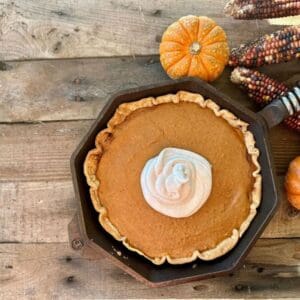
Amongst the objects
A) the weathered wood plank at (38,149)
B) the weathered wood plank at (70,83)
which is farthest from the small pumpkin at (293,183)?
the weathered wood plank at (38,149)

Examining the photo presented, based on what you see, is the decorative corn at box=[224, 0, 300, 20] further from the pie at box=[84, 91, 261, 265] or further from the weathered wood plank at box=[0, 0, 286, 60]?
the pie at box=[84, 91, 261, 265]

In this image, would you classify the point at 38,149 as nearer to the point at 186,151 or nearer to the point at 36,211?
the point at 36,211

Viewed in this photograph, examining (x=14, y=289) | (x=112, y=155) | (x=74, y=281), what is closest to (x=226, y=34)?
(x=112, y=155)

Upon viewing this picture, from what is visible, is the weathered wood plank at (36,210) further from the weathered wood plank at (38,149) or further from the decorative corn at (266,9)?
the decorative corn at (266,9)

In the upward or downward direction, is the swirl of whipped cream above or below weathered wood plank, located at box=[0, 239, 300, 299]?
above

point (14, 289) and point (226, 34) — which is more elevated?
point (226, 34)

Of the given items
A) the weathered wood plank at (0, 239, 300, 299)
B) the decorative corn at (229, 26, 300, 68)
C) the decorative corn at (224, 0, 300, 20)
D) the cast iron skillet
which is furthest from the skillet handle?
the weathered wood plank at (0, 239, 300, 299)

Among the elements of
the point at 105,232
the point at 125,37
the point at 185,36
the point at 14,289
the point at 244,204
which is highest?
the point at 185,36

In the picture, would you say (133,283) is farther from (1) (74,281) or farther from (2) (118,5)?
(2) (118,5)
